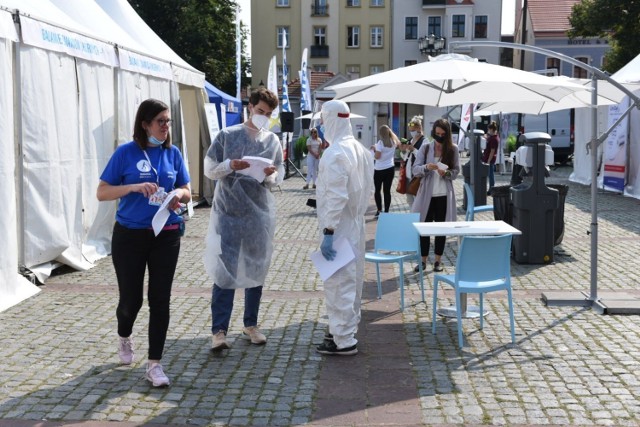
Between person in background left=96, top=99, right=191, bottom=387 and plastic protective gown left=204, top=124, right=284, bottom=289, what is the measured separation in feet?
2.46

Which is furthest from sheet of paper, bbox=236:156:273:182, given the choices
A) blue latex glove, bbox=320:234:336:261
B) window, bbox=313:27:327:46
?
window, bbox=313:27:327:46

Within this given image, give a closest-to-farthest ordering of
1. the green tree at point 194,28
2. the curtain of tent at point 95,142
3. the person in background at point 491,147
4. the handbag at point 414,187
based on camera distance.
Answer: the handbag at point 414,187 < the curtain of tent at point 95,142 < the person in background at point 491,147 < the green tree at point 194,28

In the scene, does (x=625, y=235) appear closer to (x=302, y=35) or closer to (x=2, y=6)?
(x=2, y=6)

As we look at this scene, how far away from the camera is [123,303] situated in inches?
231

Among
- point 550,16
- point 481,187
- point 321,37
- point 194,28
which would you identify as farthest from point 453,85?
point 321,37

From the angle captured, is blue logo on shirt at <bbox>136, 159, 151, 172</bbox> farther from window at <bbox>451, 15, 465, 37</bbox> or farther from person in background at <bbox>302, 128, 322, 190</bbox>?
window at <bbox>451, 15, 465, 37</bbox>

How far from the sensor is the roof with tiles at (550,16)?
64188mm

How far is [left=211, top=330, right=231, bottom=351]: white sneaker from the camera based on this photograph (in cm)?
656

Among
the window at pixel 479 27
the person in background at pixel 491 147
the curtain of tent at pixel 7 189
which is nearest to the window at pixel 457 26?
the window at pixel 479 27

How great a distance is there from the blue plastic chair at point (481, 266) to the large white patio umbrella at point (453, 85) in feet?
4.92

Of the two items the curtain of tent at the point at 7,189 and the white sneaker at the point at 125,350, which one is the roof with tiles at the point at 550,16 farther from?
the white sneaker at the point at 125,350

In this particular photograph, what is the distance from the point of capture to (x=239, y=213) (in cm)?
655

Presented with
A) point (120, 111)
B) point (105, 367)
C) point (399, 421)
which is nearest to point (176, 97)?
point (120, 111)

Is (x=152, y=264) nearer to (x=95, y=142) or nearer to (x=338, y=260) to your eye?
(x=338, y=260)
